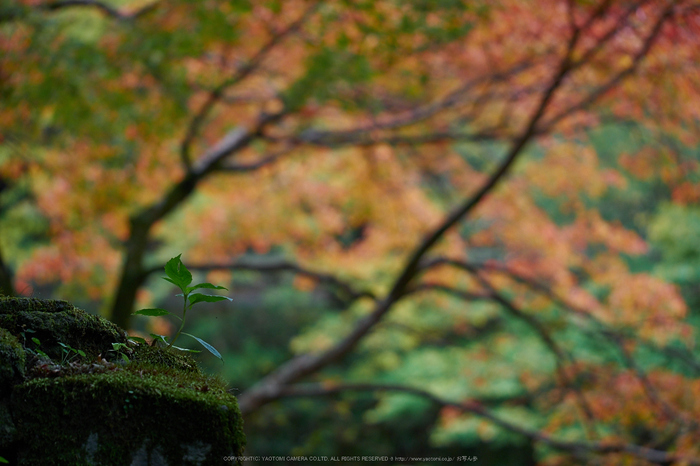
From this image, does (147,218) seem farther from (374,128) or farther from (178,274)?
(178,274)

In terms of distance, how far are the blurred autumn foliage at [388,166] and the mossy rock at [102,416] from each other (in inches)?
49.5

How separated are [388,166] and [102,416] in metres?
6.61

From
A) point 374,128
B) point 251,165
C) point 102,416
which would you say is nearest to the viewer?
point 102,416

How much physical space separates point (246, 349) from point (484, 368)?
260 inches

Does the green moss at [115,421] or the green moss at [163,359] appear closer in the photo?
the green moss at [115,421]

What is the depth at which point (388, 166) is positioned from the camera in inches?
301

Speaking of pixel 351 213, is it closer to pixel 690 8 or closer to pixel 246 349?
pixel 690 8

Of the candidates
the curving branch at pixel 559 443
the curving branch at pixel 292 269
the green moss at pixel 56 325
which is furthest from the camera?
the curving branch at pixel 292 269

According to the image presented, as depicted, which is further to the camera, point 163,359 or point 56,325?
point 163,359

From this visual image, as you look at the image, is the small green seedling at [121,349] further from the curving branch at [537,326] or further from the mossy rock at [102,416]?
the curving branch at [537,326]

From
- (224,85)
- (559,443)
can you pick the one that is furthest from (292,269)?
(559,443)

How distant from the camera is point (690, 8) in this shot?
12.4ft

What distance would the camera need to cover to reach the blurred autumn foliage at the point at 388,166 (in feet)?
14.8

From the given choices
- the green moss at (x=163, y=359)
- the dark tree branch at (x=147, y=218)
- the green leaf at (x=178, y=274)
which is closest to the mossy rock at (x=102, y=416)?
the green moss at (x=163, y=359)
